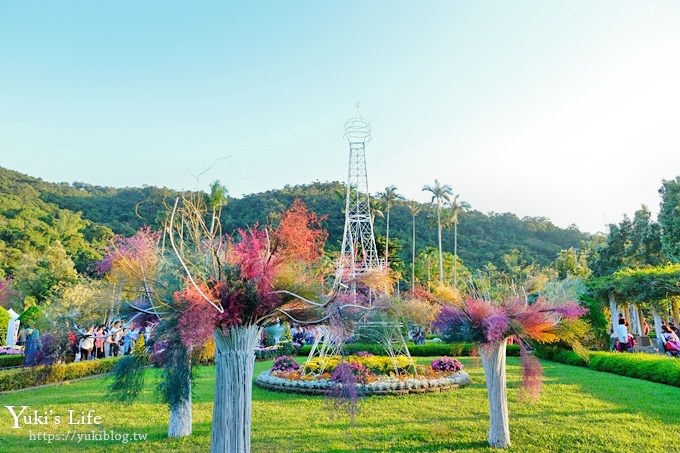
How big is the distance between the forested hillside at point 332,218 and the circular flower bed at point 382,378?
26.6 metres

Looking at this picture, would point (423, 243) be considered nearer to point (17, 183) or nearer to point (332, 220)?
point (332, 220)

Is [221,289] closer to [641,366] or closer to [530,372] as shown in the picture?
[530,372]

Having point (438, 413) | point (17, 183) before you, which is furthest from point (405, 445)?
point (17, 183)

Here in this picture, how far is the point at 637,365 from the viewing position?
46.8 ft

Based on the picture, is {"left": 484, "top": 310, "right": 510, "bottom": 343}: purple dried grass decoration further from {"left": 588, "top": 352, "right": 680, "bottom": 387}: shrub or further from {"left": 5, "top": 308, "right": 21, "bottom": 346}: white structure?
{"left": 5, "top": 308, "right": 21, "bottom": 346}: white structure

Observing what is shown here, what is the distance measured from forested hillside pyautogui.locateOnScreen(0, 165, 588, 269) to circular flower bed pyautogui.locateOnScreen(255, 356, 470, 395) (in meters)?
26.6

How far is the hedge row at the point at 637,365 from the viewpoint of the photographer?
41.3 ft

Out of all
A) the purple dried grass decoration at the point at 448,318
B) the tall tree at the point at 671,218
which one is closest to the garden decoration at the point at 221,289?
the purple dried grass decoration at the point at 448,318

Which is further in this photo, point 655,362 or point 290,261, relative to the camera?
point 655,362

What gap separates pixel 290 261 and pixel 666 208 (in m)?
31.4

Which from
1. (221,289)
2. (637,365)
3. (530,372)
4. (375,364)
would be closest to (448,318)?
(530,372)

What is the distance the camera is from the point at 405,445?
7.11 meters

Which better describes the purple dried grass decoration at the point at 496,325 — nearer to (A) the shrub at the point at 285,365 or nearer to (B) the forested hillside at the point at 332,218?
(A) the shrub at the point at 285,365

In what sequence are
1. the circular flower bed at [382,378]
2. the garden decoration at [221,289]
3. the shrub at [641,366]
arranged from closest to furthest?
the garden decoration at [221,289] < the circular flower bed at [382,378] < the shrub at [641,366]
